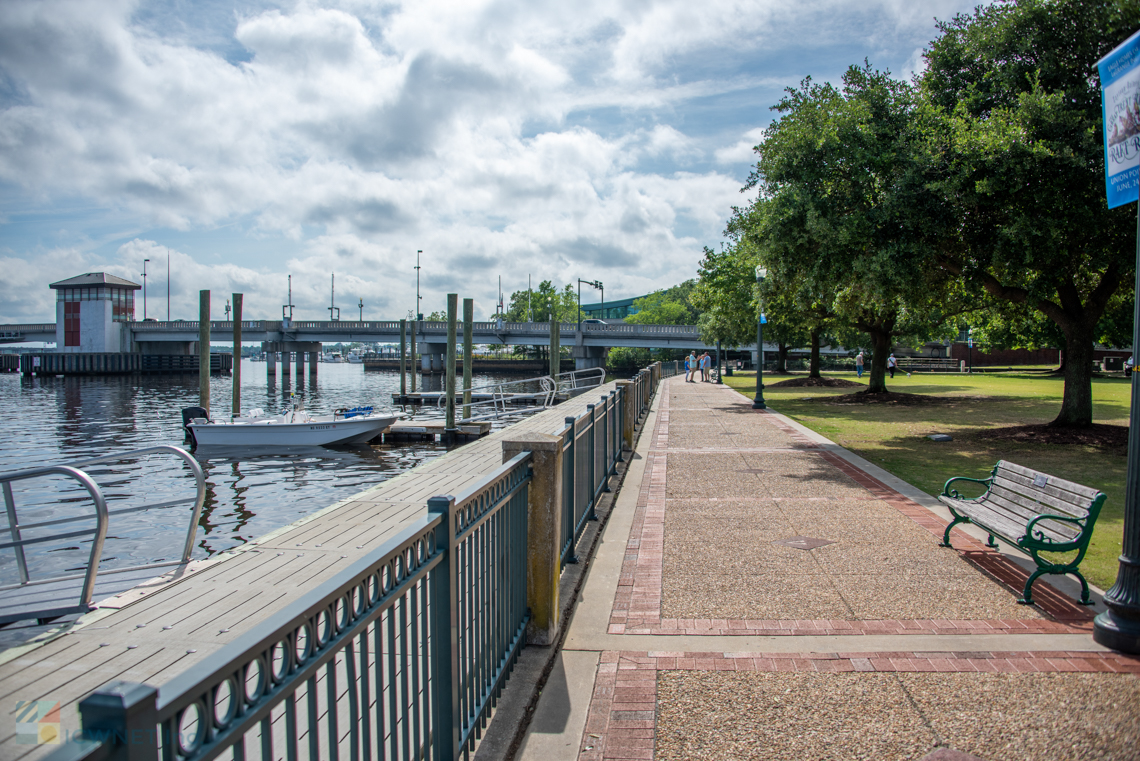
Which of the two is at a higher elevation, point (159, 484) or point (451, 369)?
point (451, 369)

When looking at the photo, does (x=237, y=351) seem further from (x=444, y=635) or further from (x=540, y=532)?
(x=444, y=635)

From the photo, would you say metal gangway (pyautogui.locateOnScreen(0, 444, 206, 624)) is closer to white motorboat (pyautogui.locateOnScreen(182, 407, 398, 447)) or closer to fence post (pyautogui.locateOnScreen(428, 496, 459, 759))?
fence post (pyautogui.locateOnScreen(428, 496, 459, 759))

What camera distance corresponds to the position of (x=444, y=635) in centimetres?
A: 306

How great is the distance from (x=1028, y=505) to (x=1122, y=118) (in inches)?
128

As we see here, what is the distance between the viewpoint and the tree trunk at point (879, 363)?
28.5m

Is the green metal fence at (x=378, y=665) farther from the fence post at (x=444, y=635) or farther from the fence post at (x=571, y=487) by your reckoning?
the fence post at (x=571, y=487)

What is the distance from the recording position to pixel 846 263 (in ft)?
46.8

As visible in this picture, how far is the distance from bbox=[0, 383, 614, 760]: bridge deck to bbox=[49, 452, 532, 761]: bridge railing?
0.83m

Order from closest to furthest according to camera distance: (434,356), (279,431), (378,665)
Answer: (378,665) < (279,431) < (434,356)

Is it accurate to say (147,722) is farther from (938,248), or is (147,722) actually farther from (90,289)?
(90,289)

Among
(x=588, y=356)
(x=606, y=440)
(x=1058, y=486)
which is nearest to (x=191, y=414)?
(x=606, y=440)

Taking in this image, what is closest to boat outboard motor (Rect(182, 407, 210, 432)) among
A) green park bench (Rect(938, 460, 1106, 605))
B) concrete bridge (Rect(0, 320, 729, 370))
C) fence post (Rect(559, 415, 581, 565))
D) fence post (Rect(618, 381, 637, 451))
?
fence post (Rect(618, 381, 637, 451))

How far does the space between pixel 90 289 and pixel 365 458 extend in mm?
89688

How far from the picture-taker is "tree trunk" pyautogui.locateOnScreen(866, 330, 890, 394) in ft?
93.6
